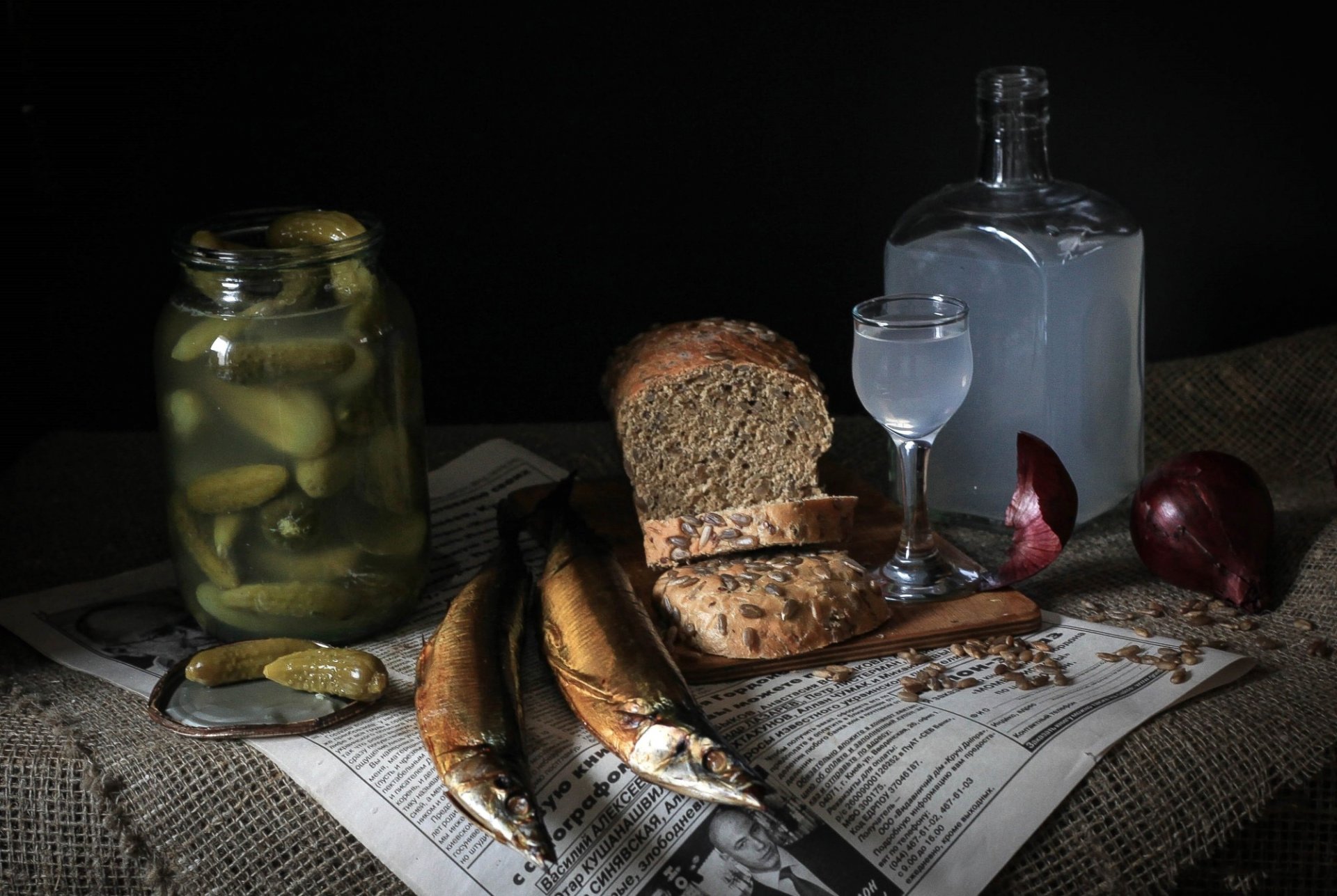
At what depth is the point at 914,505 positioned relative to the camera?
5.97ft

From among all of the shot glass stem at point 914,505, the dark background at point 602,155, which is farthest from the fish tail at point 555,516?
the dark background at point 602,155

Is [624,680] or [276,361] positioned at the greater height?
[276,361]

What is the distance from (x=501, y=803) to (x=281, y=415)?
60cm

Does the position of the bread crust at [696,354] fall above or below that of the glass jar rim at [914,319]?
below

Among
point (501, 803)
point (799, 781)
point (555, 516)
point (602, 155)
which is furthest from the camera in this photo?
point (602, 155)

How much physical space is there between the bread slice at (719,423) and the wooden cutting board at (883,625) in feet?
0.36

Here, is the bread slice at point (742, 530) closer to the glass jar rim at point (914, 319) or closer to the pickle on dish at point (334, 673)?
the glass jar rim at point (914, 319)

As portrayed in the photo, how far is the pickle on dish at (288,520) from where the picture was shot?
5.40 feet

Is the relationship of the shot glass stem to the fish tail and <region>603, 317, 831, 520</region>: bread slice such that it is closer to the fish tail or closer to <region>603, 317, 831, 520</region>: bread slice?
<region>603, 317, 831, 520</region>: bread slice

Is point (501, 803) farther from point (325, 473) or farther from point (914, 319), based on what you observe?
point (914, 319)

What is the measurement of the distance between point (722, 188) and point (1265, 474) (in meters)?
1.05

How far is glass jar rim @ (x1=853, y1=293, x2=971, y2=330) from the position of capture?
1676 mm

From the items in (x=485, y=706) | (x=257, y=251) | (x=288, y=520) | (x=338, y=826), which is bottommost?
(x=338, y=826)

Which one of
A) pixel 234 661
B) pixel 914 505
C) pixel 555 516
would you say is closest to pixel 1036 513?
pixel 914 505
